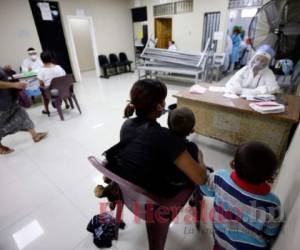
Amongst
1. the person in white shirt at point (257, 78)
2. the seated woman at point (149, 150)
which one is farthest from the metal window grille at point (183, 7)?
the seated woman at point (149, 150)

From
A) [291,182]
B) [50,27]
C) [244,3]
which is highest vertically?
[244,3]

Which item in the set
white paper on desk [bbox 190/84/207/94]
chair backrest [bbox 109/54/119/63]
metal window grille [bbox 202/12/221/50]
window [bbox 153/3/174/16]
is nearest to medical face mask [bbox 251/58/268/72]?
white paper on desk [bbox 190/84/207/94]

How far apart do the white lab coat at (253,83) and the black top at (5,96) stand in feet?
8.76

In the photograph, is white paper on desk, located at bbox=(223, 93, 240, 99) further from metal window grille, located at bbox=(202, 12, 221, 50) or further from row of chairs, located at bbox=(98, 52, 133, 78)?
row of chairs, located at bbox=(98, 52, 133, 78)

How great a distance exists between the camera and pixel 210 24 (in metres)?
5.48

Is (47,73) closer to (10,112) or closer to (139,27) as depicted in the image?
(10,112)

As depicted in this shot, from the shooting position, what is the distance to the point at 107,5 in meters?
6.32

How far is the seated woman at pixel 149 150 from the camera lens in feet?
2.63

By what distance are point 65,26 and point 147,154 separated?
20.3 feet

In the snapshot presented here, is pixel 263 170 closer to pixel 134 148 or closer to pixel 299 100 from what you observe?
pixel 134 148

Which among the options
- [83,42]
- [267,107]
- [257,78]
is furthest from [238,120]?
[83,42]

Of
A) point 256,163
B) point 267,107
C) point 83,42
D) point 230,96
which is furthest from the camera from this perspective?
point 83,42

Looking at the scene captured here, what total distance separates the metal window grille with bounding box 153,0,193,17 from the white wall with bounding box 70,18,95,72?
3.10m

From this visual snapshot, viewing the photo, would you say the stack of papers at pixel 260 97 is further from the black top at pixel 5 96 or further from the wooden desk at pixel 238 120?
the black top at pixel 5 96
